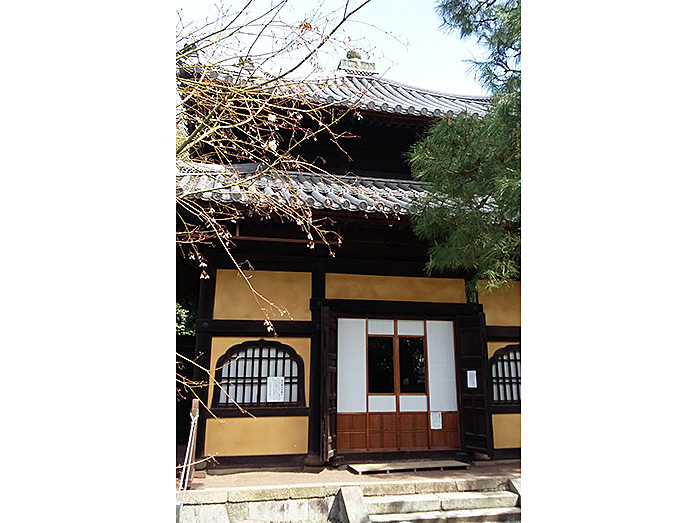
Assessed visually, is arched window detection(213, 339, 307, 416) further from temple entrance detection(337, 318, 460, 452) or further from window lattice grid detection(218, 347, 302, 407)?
temple entrance detection(337, 318, 460, 452)

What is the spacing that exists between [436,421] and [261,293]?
2.73 m

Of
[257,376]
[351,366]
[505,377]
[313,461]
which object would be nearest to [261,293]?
[257,376]

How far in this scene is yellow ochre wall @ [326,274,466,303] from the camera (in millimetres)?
6141

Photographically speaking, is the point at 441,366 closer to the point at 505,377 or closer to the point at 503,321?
the point at 505,377

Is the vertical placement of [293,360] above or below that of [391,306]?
below

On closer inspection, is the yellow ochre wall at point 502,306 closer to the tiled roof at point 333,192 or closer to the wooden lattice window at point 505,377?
the wooden lattice window at point 505,377

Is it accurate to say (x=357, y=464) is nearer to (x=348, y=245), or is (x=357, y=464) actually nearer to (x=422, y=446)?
(x=422, y=446)

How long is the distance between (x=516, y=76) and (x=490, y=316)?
3.97 m

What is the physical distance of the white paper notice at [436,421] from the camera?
6.15 m

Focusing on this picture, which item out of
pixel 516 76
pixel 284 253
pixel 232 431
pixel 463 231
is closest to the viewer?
pixel 516 76

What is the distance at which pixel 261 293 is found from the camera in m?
5.88

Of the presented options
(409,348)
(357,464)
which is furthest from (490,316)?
(357,464)

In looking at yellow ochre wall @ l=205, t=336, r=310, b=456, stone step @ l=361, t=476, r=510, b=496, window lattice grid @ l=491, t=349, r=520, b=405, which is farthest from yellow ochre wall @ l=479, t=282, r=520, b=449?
yellow ochre wall @ l=205, t=336, r=310, b=456

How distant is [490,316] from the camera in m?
6.53
